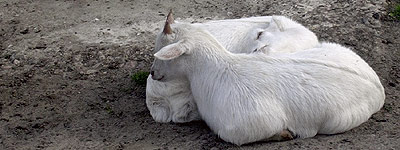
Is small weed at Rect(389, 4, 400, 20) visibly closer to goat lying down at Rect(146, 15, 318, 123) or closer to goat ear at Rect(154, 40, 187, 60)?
goat lying down at Rect(146, 15, 318, 123)

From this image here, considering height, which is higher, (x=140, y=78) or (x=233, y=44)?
(x=233, y=44)

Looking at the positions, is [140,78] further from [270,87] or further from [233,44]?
[270,87]

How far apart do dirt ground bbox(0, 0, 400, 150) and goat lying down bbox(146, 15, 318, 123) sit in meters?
0.15

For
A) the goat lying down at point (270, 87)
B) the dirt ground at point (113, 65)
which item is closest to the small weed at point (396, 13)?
the dirt ground at point (113, 65)

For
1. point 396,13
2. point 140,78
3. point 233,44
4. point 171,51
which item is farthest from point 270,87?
point 396,13

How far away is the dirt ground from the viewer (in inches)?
232

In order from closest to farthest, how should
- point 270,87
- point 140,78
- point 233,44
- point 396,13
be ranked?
point 270,87
point 233,44
point 140,78
point 396,13

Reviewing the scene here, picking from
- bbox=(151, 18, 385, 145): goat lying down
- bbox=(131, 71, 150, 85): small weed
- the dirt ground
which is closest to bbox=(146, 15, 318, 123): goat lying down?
the dirt ground

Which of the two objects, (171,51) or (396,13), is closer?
(171,51)

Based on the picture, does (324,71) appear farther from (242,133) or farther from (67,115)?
(67,115)

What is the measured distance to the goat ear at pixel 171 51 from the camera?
17.7 ft

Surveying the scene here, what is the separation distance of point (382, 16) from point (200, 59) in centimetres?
357

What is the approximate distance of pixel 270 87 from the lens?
215 inches

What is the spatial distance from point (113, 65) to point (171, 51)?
2.36 metres
